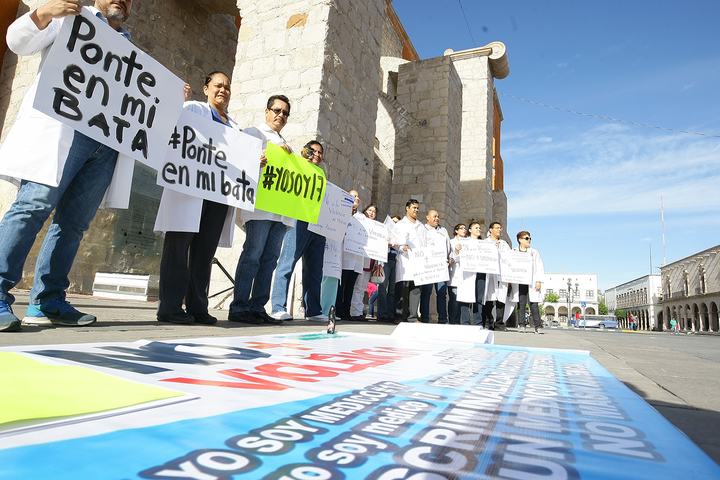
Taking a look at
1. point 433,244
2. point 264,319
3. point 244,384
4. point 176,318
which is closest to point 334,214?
point 264,319

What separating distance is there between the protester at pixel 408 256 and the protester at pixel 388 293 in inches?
9.4

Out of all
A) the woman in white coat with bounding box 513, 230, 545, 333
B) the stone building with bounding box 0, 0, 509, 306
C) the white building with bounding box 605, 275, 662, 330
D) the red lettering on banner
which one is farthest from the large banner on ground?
the white building with bounding box 605, 275, 662, 330

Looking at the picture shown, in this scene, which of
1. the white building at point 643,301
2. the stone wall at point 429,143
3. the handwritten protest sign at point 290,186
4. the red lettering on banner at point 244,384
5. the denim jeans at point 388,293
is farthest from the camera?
the white building at point 643,301

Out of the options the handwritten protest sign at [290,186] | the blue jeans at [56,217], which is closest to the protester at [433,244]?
the handwritten protest sign at [290,186]

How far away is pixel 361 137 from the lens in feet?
22.0

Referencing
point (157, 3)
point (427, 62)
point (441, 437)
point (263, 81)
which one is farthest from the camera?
point (427, 62)

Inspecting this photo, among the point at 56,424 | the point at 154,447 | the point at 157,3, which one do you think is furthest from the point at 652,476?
the point at 157,3

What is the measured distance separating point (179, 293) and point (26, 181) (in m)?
1.25

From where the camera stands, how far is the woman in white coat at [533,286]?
6820 millimetres

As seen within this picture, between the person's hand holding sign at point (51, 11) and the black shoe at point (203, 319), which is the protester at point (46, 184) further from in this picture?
the black shoe at point (203, 319)

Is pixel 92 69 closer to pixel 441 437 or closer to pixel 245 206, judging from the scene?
pixel 245 206

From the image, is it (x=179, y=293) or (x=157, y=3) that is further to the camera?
(x=157, y=3)

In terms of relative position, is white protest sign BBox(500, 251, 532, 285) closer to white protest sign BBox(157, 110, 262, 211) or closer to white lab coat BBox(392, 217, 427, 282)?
white lab coat BBox(392, 217, 427, 282)

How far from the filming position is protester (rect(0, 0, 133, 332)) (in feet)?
7.14
